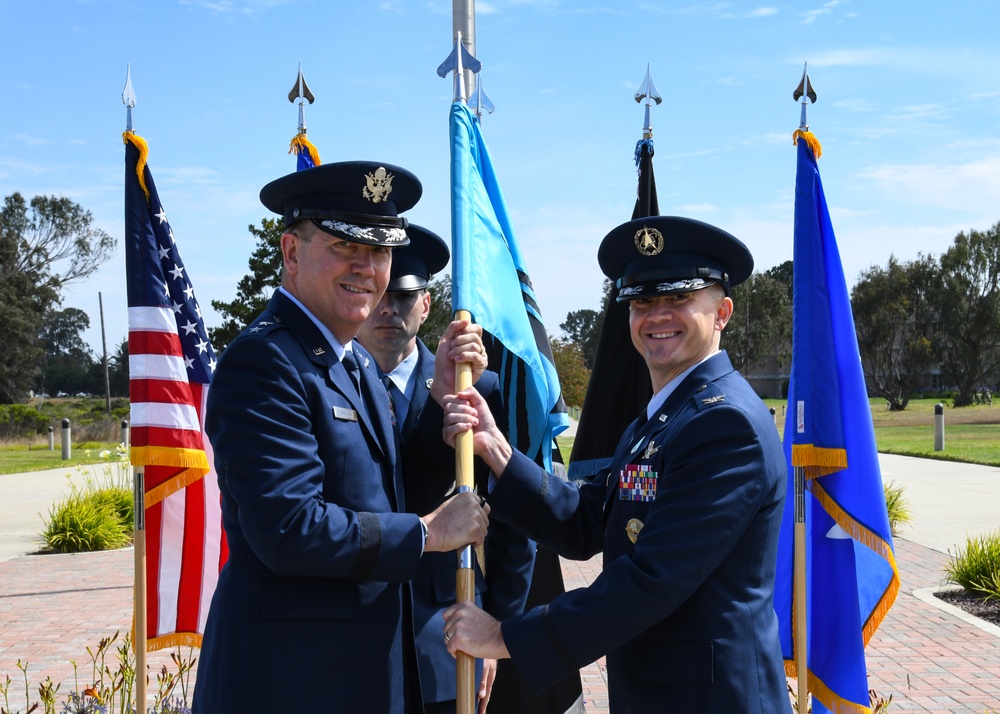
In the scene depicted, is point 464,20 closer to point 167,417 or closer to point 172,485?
point 167,417

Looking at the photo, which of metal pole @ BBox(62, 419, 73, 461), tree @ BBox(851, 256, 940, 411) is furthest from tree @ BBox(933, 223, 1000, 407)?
metal pole @ BBox(62, 419, 73, 461)

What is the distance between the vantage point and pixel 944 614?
8133 millimetres

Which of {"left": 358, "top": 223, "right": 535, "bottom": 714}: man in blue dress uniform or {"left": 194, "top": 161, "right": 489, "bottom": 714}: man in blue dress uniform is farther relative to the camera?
{"left": 358, "top": 223, "right": 535, "bottom": 714}: man in blue dress uniform

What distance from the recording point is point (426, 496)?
3168 mm

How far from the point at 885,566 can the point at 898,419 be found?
144 feet

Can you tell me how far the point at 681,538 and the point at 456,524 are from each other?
2.16 feet

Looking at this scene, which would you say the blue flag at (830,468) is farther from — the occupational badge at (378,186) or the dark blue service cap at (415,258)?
the occupational badge at (378,186)

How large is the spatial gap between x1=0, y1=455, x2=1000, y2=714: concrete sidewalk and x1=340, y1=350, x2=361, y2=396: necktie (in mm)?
3867

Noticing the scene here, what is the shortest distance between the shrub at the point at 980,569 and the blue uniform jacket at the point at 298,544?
7559 mm

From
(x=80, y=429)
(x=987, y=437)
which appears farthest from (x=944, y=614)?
(x=80, y=429)

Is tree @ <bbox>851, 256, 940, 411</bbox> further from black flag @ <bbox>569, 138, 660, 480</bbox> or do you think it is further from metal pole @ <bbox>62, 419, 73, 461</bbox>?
black flag @ <bbox>569, 138, 660, 480</bbox>

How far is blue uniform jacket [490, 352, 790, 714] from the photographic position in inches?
96.8

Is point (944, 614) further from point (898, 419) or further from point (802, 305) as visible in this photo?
point (898, 419)

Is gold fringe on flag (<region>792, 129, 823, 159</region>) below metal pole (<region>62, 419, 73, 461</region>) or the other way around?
the other way around
